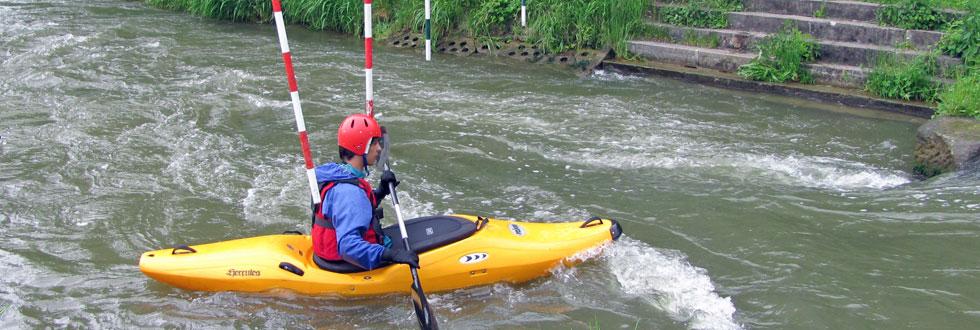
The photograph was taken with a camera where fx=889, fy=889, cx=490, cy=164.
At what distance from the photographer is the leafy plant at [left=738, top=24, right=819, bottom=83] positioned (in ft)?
27.0

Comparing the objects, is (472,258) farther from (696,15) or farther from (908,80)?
(696,15)

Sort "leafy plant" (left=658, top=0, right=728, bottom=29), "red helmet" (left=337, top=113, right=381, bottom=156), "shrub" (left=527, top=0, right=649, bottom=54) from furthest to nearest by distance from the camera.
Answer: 1. "shrub" (left=527, top=0, right=649, bottom=54)
2. "leafy plant" (left=658, top=0, right=728, bottom=29)
3. "red helmet" (left=337, top=113, right=381, bottom=156)

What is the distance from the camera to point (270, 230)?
527cm

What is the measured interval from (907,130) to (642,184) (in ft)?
8.62

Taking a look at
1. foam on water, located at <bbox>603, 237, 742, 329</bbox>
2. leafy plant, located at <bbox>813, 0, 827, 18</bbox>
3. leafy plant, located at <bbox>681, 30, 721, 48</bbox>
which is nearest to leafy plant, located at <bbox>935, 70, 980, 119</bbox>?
leafy plant, located at <bbox>813, 0, 827, 18</bbox>

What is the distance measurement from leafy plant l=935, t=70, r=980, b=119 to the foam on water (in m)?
3.08

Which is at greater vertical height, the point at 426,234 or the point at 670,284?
the point at 426,234

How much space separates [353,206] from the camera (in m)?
3.92

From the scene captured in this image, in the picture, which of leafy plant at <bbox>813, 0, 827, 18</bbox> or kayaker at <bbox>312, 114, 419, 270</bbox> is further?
leafy plant at <bbox>813, 0, 827, 18</bbox>

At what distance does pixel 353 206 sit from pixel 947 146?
426 centimetres

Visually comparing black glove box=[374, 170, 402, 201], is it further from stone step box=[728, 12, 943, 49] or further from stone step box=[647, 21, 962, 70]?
stone step box=[728, 12, 943, 49]

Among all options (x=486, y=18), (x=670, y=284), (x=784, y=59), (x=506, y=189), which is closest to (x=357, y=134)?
(x=670, y=284)

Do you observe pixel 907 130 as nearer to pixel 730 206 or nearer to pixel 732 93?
pixel 732 93

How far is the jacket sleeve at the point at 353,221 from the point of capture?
392 cm
